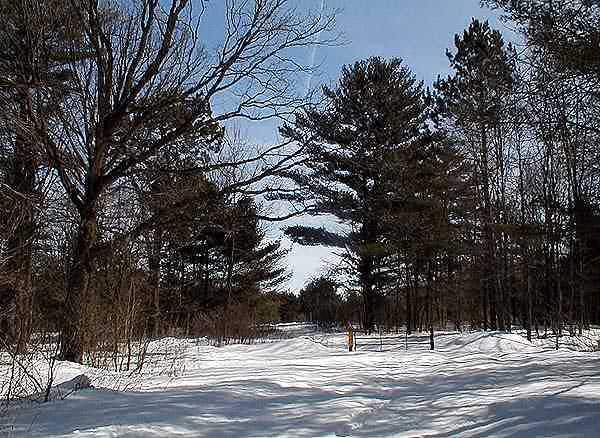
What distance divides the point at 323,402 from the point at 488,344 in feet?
35.5

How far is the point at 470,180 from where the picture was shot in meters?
21.3

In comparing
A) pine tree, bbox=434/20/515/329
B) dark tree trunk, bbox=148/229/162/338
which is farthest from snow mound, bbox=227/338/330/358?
pine tree, bbox=434/20/515/329

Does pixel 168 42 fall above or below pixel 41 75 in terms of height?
above

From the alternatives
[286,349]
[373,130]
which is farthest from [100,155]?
[373,130]

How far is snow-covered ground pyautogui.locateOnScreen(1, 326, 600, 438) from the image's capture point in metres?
4.60

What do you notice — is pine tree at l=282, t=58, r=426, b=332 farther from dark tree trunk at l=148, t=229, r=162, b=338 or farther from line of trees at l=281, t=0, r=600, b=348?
dark tree trunk at l=148, t=229, r=162, b=338

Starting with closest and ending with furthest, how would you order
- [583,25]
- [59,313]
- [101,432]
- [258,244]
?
[101,432]
[583,25]
[59,313]
[258,244]

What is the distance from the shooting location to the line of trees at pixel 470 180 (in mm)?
7645

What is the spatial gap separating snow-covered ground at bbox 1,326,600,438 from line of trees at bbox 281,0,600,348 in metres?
3.51

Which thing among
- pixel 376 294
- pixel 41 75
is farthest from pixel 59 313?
pixel 376 294

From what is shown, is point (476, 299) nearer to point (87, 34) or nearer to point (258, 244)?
point (258, 244)

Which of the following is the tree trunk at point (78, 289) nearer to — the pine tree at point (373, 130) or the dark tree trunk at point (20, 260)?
the dark tree trunk at point (20, 260)

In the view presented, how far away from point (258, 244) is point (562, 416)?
22.9 metres

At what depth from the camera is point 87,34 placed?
909cm
